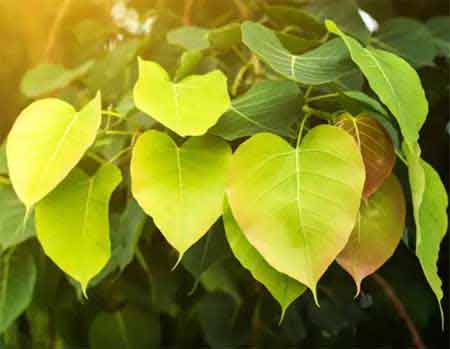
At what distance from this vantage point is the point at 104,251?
418mm

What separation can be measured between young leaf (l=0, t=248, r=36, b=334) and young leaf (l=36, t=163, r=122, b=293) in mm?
153

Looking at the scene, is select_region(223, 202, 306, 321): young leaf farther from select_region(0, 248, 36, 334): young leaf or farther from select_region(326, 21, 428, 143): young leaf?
select_region(0, 248, 36, 334): young leaf

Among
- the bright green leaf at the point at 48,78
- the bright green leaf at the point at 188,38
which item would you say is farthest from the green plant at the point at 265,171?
the bright green leaf at the point at 48,78

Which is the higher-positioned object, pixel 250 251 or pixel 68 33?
pixel 250 251

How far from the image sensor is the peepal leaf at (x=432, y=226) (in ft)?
1.32

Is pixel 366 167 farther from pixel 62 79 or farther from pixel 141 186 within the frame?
pixel 62 79

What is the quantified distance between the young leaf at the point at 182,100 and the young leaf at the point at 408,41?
350mm

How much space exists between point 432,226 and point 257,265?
10cm

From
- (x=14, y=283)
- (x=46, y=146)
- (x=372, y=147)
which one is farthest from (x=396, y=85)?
(x=14, y=283)

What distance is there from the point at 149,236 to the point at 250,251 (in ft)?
0.90

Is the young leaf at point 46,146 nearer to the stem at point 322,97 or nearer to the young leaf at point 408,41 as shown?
the stem at point 322,97

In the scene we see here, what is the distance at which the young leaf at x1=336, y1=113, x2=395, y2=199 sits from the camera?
0.40 m

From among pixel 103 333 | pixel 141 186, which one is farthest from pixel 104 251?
pixel 103 333

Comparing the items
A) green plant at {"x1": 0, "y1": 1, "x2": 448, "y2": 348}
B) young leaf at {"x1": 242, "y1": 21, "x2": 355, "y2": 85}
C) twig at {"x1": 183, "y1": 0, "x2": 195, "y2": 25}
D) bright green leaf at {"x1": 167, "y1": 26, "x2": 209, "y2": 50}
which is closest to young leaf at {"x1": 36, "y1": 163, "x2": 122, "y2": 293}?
green plant at {"x1": 0, "y1": 1, "x2": 448, "y2": 348}
